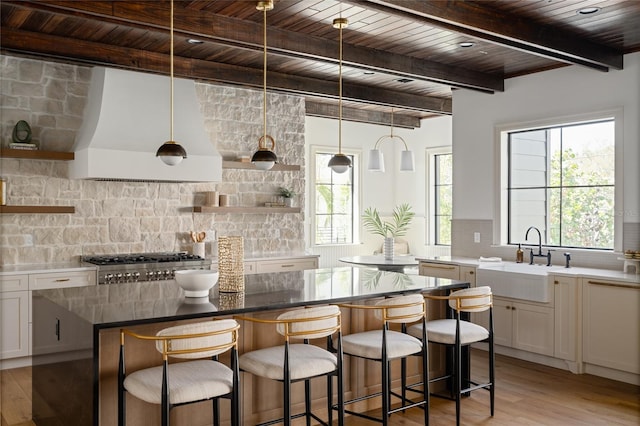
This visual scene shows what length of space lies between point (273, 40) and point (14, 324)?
3439 millimetres

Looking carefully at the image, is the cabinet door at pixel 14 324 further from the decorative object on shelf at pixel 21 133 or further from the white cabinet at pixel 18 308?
the decorative object on shelf at pixel 21 133

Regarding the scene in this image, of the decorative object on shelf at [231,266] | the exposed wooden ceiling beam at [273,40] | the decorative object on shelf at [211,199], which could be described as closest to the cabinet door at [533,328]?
the exposed wooden ceiling beam at [273,40]

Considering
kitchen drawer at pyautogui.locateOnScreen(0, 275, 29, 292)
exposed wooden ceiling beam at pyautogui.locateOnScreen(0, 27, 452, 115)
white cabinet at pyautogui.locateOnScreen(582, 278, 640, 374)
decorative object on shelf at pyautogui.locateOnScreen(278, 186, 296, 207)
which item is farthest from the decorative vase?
kitchen drawer at pyautogui.locateOnScreen(0, 275, 29, 292)

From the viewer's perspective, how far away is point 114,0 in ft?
12.2

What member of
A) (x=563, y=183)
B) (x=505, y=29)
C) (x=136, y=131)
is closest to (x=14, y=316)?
(x=136, y=131)

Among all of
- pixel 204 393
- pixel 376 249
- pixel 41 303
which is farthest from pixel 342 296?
pixel 376 249

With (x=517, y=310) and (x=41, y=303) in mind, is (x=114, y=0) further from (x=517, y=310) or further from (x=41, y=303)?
(x=517, y=310)

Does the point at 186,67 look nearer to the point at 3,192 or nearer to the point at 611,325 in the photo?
the point at 3,192

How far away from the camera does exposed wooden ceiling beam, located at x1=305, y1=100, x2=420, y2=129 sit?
8.02 meters

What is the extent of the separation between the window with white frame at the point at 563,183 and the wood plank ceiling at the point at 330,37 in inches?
25.9

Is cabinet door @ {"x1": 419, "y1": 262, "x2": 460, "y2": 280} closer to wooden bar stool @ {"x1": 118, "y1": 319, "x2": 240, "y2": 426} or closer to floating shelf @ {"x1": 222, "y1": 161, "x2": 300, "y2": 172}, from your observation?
floating shelf @ {"x1": 222, "y1": 161, "x2": 300, "y2": 172}

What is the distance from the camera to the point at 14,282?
501cm

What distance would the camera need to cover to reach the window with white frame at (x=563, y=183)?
18.1ft

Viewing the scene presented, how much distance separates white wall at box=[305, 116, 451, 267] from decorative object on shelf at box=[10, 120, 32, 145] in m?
4.33
